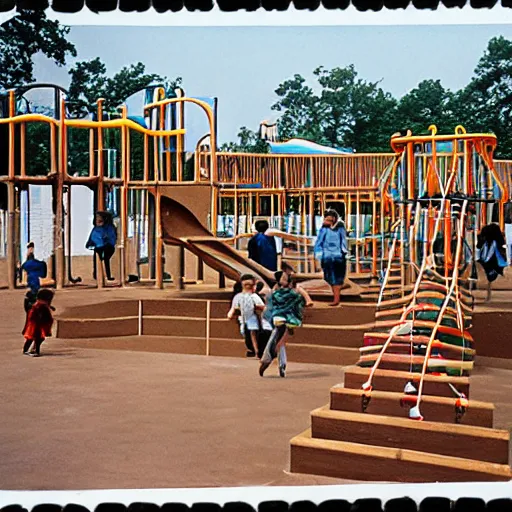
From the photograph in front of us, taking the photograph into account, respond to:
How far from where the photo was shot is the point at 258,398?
6512 mm

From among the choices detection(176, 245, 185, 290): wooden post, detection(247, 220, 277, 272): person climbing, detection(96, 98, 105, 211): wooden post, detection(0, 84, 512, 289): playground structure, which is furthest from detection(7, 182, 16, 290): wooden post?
detection(247, 220, 277, 272): person climbing

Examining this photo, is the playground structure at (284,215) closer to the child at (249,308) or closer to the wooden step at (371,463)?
the child at (249,308)

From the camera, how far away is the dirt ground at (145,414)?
19.5ft

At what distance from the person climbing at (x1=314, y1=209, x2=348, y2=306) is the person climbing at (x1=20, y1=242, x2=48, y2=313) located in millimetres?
1766

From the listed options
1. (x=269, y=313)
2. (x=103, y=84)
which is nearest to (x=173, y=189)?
(x=103, y=84)

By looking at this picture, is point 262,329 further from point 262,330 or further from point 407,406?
point 407,406

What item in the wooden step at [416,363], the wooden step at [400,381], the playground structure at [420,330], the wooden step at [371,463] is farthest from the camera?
the wooden step at [416,363]

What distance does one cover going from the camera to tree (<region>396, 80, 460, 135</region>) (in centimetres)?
652

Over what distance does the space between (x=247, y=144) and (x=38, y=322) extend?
1.77m

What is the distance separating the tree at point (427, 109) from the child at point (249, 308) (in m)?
1.40

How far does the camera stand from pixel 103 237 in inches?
262

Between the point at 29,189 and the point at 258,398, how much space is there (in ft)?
6.52

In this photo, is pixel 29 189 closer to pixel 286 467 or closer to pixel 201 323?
pixel 201 323

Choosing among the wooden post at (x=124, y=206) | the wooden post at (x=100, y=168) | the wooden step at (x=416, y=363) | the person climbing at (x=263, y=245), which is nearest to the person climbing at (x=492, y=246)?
the wooden step at (x=416, y=363)
